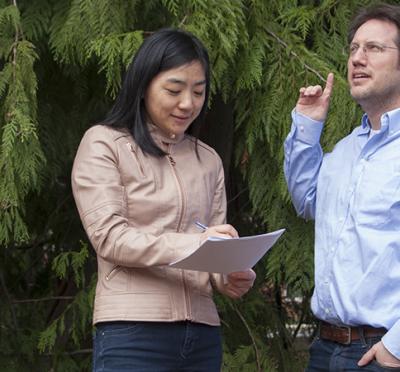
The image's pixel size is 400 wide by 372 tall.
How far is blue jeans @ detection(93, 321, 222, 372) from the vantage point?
2766 millimetres

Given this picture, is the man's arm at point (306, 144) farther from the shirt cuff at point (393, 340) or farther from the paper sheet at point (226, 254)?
the shirt cuff at point (393, 340)

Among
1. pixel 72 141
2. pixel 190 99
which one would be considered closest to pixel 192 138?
pixel 190 99

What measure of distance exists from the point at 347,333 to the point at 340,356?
0.22 feet

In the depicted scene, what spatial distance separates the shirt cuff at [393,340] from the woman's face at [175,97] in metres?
0.79

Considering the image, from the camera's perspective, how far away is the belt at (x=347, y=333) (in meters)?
2.76

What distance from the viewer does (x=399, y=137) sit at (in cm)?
284

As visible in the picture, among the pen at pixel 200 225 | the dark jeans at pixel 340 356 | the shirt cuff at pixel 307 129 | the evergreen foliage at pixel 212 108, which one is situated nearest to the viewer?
the dark jeans at pixel 340 356

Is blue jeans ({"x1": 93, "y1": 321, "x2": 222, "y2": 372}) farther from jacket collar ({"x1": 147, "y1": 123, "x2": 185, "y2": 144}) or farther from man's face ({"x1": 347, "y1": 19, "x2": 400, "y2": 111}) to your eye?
man's face ({"x1": 347, "y1": 19, "x2": 400, "y2": 111})

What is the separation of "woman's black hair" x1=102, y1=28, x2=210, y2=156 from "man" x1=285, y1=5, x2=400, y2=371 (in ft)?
1.28

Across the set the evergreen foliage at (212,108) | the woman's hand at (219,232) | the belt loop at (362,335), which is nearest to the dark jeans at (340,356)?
the belt loop at (362,335)

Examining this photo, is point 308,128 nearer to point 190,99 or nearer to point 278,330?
point 190,99

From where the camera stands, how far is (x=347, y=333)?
280 centimetres

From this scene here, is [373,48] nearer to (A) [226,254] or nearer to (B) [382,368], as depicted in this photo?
(A) [226,254]

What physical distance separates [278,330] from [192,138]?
167 cm
